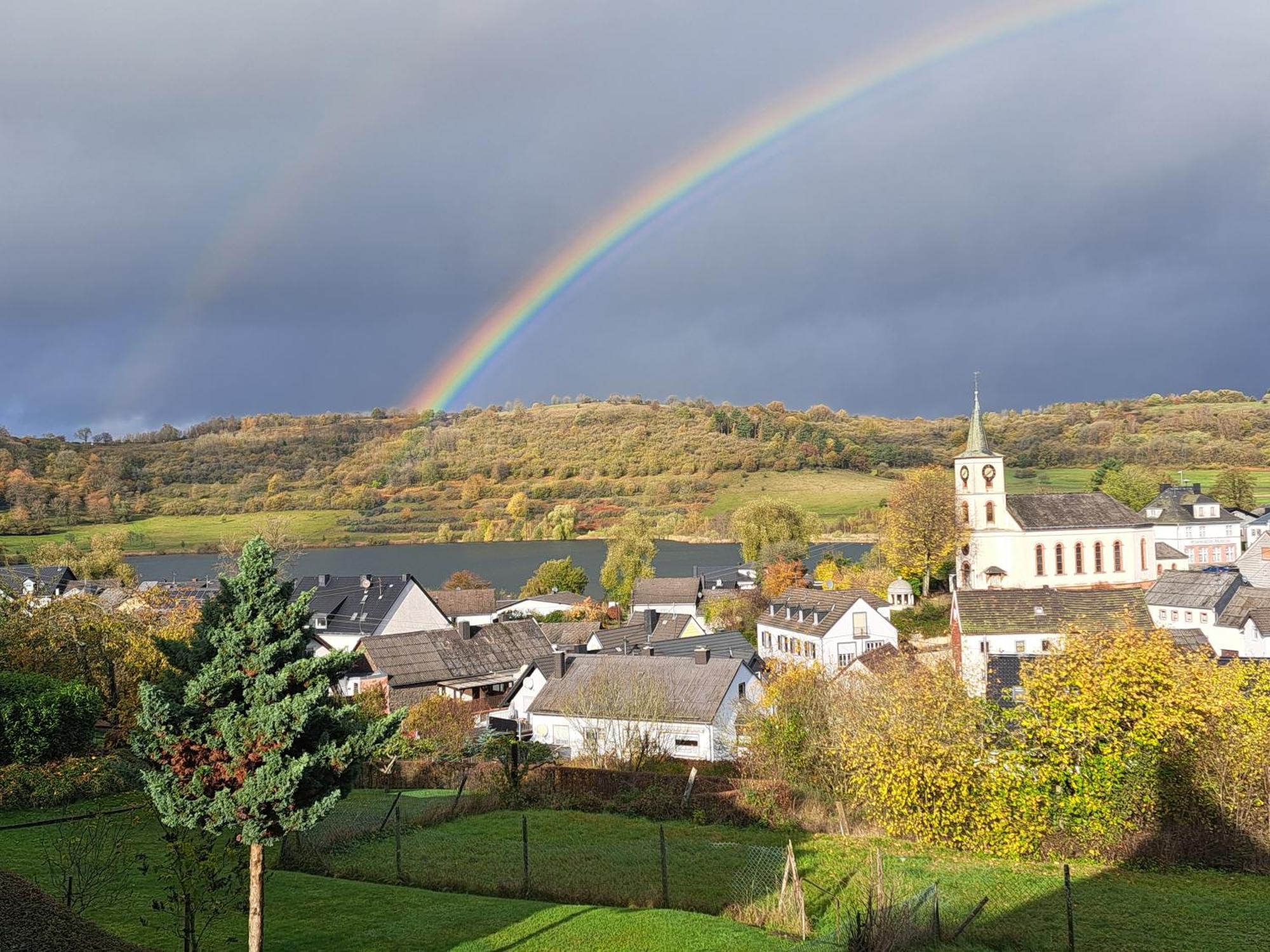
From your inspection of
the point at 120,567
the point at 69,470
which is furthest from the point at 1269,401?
the point at 69,470

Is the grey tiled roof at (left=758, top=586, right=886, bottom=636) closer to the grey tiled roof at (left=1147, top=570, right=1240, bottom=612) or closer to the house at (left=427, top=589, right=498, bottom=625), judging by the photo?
the grey tiled roof at (left=1147, top=570, right=1240, bottom=612)

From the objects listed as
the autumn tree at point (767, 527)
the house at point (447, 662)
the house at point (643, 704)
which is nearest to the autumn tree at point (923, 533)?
the autumn tree at point (767, 527)

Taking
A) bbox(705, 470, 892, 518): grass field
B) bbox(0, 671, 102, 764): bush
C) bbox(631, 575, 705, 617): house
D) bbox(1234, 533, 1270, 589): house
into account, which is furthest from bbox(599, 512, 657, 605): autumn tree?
bbox(0, 671, 102, 764): bush

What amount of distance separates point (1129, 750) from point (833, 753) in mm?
6497

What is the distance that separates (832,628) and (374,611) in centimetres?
2464

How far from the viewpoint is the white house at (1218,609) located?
45.7 metres

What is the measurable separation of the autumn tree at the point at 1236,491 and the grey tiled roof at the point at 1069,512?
1912 inches

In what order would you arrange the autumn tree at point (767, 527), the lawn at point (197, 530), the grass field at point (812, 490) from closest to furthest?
the autumn tree at point (767, 527), the grass field at point (812, 490), the lawn at point (197, 530)

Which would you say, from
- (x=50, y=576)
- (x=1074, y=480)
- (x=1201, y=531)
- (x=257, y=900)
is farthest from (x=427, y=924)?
(x=1074, y=480)

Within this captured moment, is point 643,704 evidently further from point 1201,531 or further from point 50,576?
point 1201,531

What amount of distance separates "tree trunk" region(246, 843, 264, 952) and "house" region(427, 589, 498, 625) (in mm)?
61988

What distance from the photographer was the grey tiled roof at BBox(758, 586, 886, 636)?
50.6 m

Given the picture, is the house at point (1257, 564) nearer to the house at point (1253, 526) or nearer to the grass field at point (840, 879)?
the house at point (1253, 526)

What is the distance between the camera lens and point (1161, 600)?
54.5 meters
